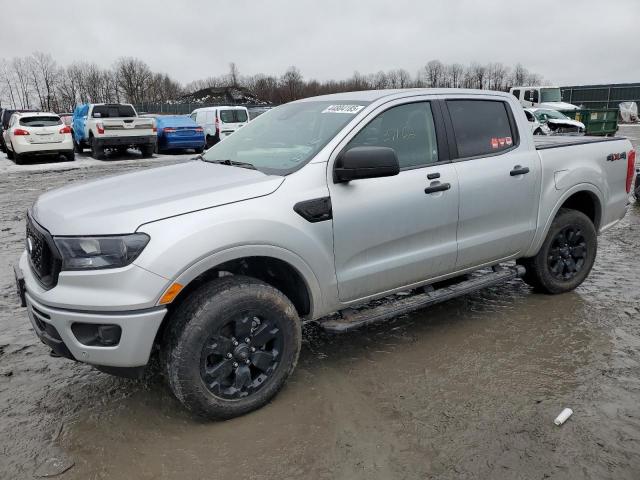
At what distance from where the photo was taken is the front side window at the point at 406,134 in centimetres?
348

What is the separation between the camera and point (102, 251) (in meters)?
2.58

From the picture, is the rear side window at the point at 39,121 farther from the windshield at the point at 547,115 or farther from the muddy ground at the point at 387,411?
the windshield at the point at 547,115

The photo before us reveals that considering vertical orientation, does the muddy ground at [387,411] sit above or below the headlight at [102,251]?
below

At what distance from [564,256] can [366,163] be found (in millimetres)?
2566

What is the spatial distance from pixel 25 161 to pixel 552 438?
1926cm

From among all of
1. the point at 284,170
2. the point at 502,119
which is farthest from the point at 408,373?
the point at 502,119

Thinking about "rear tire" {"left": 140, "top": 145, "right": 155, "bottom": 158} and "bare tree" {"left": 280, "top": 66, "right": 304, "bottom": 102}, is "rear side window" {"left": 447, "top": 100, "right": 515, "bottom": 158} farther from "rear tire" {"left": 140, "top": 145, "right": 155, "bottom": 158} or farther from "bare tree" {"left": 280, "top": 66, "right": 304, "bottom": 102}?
"bare tree" {"left": 280, "top": 66, "right": 304, "bottom": 102}

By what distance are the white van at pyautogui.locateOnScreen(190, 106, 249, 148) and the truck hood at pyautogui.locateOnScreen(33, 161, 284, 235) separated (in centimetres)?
1763

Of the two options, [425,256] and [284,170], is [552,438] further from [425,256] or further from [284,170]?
[284,170]

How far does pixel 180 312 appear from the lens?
2.78 meters

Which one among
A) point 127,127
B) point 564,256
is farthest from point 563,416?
point 127,127

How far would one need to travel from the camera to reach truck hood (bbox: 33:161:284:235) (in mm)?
2646

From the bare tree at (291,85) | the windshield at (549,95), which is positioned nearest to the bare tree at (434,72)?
the bare tree at (291,85)

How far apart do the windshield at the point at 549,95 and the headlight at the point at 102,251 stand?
29.2m
